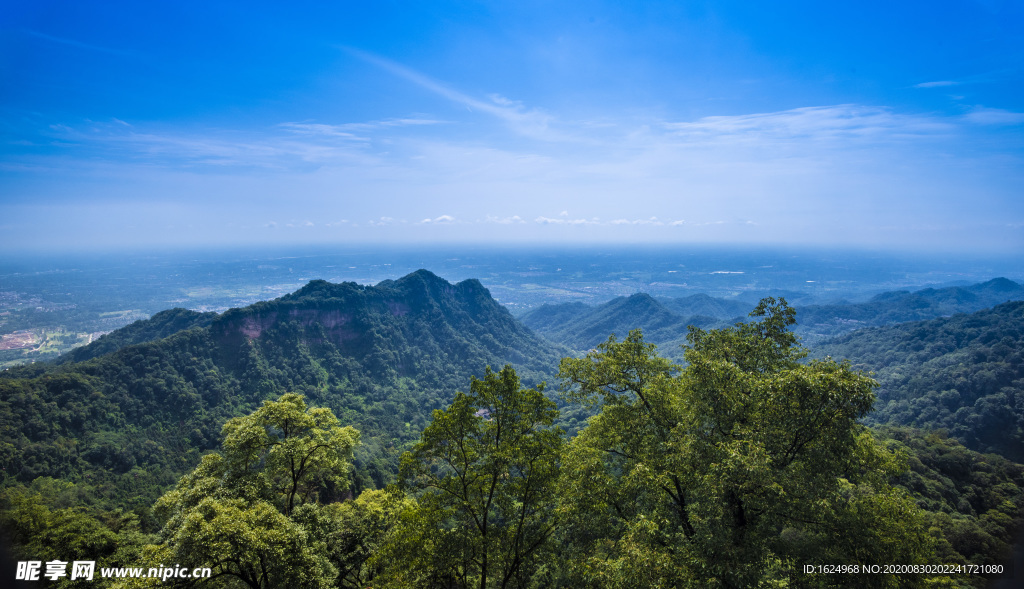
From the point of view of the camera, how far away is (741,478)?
8.62m

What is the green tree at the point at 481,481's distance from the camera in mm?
11656

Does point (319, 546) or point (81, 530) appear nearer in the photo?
point (319, 546)

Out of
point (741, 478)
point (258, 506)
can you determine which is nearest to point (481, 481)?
point (258, 506)

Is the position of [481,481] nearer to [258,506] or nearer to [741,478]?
[258,506]

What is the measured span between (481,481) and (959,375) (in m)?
116

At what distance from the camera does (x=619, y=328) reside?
185875 millimetres

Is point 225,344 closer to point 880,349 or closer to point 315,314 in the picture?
point 315,314

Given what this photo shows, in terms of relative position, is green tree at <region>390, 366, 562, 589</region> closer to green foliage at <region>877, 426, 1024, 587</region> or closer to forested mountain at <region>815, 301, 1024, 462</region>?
green foliage at <region>877, 426, 1024, 587</region>

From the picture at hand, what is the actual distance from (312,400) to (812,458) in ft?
293

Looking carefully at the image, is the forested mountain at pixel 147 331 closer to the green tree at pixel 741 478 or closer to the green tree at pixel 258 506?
the green tree at pixel 258 506

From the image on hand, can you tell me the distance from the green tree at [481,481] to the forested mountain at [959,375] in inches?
2677

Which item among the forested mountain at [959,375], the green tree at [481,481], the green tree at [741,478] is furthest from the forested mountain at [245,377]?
the forested mountain at [959,375]

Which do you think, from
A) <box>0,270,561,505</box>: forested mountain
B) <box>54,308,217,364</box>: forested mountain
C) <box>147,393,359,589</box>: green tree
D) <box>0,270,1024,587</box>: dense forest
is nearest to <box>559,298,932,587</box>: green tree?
<box>0,270,1024,587</box>: dense forest

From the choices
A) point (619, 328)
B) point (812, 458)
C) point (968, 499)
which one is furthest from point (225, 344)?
point (619, 328)
